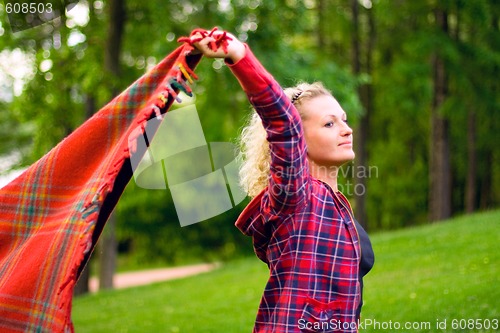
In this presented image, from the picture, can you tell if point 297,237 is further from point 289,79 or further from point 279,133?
point 289,79

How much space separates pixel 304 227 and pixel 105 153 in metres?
0.78

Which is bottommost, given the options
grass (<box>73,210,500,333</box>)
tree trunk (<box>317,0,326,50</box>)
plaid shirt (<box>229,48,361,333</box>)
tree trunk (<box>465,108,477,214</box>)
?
tree trunk (<box>465,108,477,214</box>)

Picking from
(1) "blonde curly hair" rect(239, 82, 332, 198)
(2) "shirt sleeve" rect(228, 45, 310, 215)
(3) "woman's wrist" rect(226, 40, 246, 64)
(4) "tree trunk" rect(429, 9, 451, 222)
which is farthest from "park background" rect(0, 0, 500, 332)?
(3) "woman's wrist" rect(226, 40, 246, 64)

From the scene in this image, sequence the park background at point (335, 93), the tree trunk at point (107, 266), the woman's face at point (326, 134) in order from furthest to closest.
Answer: the tree trunk at point (107, 266)
the park background at point (335, 93)
the woman's face at point (326, 134)

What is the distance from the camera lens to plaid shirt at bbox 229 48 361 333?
2338 mm

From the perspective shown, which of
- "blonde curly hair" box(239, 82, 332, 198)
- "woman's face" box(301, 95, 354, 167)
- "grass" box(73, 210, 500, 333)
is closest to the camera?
"woman's face" box(301, 95, 354, 167)

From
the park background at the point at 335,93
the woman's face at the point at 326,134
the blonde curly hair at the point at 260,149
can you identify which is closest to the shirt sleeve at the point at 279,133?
the woman's face at the point at 326,134

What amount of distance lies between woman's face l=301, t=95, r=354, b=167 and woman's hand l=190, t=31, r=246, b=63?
57 centimetres

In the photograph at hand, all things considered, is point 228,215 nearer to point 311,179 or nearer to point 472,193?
point 472,193

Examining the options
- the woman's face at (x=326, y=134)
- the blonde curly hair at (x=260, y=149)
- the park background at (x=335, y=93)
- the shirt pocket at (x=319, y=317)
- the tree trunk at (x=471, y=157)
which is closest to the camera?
the shirt pocket at (x=319, y=317)

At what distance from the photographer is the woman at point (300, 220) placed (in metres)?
2.32

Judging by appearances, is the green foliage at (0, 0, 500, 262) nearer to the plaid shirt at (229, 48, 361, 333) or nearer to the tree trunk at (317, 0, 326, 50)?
the tree trunk at (317, 0, 326, 50)

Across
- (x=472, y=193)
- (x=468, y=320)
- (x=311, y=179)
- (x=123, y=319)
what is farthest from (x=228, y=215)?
(x=311, y=179)

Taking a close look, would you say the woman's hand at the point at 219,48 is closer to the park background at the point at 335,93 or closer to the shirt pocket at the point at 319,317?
the shirt pocket at the point at 319,317
